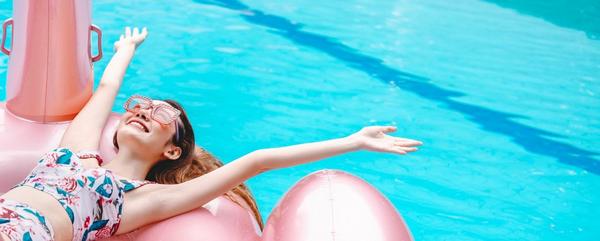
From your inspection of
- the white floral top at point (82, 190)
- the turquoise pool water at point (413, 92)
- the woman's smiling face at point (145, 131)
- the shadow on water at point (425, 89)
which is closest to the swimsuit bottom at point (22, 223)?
the white floral top at point (82, 190)

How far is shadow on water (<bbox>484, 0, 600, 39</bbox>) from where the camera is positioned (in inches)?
287

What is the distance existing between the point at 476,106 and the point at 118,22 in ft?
7.12

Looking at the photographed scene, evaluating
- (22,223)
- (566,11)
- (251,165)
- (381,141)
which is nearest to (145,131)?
(251,165)

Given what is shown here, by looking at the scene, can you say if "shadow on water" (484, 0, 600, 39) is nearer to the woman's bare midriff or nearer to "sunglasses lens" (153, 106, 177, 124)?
"sunglasses lens" (153, 106, 177, 124)

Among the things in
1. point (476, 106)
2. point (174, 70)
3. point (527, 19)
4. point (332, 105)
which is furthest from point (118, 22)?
point (527, 19)

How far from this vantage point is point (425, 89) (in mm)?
5398

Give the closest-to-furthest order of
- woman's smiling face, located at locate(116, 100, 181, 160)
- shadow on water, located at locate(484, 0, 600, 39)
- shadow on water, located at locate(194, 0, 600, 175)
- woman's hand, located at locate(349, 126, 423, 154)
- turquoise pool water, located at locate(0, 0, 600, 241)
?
1. woman's hand, located at locate(349, 126, 423, 154)
2. woman's smiling face, located at locate(116, 100, 181, 160)
3. turquoise pool water, located at locate(0, 0, 600, 241)
4. shadow on water, located at locate(194, 0, 600, 175)
5. shadow on water, located at locate(484, 0, 600, 39)

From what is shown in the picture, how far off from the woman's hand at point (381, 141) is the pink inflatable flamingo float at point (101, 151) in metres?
0.11

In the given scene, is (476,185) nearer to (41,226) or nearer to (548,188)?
(548,188)

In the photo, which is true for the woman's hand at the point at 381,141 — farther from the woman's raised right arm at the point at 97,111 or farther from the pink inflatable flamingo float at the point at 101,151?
the woman's raised right arm at the point at 97,111

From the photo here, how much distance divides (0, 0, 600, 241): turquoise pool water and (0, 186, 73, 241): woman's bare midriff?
140 centimetres

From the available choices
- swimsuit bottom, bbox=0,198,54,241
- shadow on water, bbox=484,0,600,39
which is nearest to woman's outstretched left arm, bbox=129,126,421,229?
swimsuit bottom, bbox=0,198,54,241

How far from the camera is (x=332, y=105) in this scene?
16.4 ft

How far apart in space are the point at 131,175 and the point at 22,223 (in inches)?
16.3
